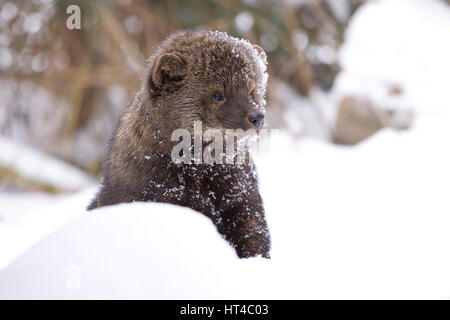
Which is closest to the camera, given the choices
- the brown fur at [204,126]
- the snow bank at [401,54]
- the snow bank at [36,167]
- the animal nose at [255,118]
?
the animal nose at [255,118]

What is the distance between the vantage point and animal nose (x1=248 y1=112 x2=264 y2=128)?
3.19 metres

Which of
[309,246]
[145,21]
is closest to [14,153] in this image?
[145,21]

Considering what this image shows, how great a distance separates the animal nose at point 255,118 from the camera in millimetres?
3188

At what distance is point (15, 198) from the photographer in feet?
33.2

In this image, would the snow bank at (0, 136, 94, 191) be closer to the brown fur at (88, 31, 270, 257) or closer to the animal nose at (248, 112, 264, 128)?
the brown fur at (88, 31, 270, 257)

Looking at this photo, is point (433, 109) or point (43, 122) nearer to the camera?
point (433, 109)

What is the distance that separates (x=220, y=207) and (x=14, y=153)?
274 inches

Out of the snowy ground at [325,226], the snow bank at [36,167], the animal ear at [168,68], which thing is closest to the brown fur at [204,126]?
the animal ear at [168,68]

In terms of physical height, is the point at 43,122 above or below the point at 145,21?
below

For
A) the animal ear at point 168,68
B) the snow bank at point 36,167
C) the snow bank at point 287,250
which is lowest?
the snow bank at point 287,250

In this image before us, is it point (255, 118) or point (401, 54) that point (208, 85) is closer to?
point (255, 118)

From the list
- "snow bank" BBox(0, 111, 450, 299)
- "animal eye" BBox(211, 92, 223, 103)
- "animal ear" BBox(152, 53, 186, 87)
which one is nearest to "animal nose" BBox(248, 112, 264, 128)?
"animal eye" BBox(211, 92, 223, 103)

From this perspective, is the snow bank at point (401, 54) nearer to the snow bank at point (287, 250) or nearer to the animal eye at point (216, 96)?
the snow bank at point (287, 250)
